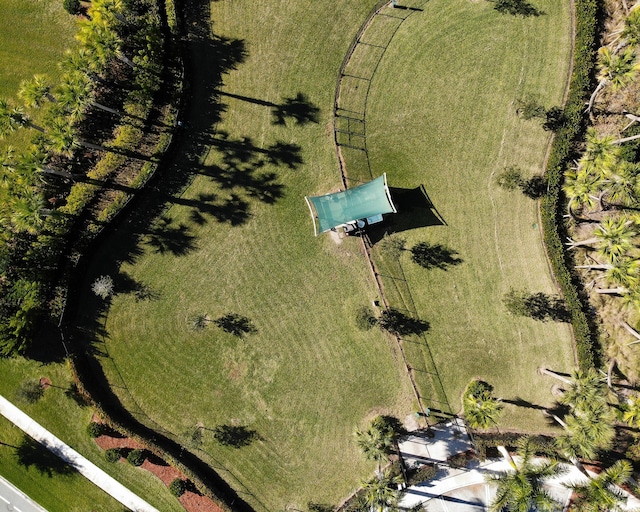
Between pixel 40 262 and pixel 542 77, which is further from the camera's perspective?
pixel 542 77

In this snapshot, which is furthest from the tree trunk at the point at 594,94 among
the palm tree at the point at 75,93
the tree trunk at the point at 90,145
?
the tree trunk at the point at 90,145

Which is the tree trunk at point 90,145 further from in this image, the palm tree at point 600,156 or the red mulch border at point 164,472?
the palm tree at point 600,156

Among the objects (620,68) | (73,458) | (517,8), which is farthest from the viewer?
(73,458)

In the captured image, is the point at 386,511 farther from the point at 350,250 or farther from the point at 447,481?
the point at 350,250

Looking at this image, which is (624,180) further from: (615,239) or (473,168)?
(473,168)

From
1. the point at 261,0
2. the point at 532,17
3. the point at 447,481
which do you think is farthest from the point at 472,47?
the point at 447,481

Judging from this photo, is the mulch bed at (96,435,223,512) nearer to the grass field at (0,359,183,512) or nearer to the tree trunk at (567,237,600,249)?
the grass field at (0,359,183,512)

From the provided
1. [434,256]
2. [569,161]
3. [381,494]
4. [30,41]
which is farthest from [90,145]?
[569,161]
